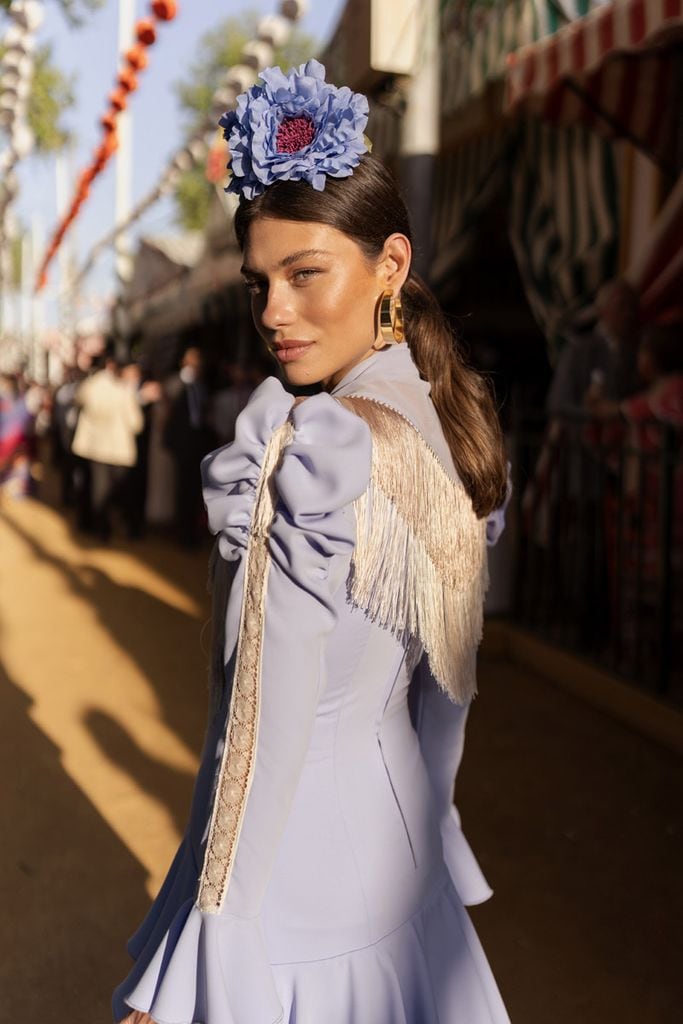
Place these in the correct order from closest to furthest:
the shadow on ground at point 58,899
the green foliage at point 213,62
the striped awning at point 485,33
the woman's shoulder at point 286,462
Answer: the woman's shoulder at point 286,462
the shadow on ground at point 58,899
the striped awning at point 485,33
the green foliage at point 213,62

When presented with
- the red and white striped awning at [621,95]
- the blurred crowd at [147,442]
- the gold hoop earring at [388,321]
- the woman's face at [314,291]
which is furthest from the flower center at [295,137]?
the blurred crowd at [147,442]

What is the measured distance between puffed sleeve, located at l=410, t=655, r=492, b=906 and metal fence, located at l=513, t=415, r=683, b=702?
320 cm

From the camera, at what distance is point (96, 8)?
14.5 metres

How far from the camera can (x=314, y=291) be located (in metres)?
1.51

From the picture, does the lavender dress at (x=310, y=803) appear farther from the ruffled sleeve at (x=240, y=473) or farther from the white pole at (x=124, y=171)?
the white pole at (x=124, y=171)

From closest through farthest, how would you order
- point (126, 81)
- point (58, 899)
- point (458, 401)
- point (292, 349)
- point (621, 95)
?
point (292, 349) → point (458, 401) → point (58, 899) → point (621, 95) → point (126, 81)

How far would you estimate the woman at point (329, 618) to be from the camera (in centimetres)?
132

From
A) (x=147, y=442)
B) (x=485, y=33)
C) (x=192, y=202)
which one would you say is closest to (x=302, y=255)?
(x=485, y=33)

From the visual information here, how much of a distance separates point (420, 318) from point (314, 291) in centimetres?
29

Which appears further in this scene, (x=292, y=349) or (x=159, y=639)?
(x=159, y=639)

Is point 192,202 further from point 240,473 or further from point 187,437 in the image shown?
point 240,473

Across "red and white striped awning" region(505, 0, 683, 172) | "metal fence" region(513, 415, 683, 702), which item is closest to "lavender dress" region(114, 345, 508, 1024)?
"metal fence" region(513, 415, 683, 702)

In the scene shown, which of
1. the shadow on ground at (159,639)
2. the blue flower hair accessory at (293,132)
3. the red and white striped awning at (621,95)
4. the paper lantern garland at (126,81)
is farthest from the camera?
the paper lantern garland at (126,81)

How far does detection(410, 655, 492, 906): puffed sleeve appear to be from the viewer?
1815mm
